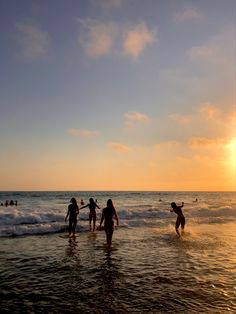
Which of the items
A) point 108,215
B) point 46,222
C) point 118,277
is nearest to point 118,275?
point 118,277

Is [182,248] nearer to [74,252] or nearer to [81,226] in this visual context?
[74,252]

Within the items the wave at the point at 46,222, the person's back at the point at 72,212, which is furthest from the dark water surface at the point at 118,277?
the wave at the point at 46,222

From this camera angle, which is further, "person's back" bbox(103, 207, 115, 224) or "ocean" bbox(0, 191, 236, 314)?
"person's back" bbox(103, 207, 115, 224)

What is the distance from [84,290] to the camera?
8844mm

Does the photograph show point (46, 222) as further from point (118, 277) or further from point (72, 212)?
point (118, 277)

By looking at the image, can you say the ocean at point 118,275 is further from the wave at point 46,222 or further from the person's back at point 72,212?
the wave at point 46,222

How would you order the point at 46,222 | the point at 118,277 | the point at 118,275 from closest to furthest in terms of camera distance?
1. the point at 118,277
2. the point at 118,275
3. the point at 46,222

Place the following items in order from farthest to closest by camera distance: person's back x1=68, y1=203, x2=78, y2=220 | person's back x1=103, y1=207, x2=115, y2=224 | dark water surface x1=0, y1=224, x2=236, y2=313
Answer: person's back x1=68, y1=203, x2=78, y2=220
person's back x1=103, y1=207, x2=115, y2=224
dark water surface x1=0, y1=224, x2=236, y2=313

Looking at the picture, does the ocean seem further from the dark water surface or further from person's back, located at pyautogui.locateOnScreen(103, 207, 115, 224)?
person's back, located at pyautogui.locateOnScreen(103, 207, 115, 224)

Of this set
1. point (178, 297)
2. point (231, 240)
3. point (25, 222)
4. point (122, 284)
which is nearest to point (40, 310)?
point (122, 284)

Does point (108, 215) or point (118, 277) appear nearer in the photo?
point (118, 277)

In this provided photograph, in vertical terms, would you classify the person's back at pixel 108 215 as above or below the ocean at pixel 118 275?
above

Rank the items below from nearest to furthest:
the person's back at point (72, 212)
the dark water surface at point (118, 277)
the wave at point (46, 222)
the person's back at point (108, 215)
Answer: the dark water surface at point (118, 277) < the person's back at point (108, 215) < the person's back at point (72, 212) < the wave at point (46, 222)

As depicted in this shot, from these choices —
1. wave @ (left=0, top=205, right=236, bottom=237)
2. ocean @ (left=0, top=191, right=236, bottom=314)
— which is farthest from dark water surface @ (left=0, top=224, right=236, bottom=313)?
wave @ (left=0, top=205, right=236, bottom=237)
